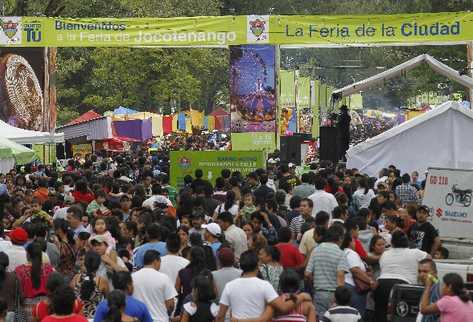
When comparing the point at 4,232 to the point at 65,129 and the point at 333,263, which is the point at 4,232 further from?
the point at 65,129

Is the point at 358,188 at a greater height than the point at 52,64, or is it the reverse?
the point at 52,64

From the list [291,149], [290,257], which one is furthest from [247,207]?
[291,149]

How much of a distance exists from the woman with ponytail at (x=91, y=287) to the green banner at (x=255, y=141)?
21.3 metres

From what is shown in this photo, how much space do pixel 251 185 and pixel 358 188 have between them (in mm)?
1701

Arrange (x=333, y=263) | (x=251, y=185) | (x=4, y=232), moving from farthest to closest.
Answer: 1. (x=251, y=185)
2. (x=4, y=232)
3. (x=333, y=263)

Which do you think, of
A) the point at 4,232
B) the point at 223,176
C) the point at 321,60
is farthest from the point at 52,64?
the point at 321,60

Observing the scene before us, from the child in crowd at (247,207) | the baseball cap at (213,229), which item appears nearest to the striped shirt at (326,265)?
the baseball cap at (213,229)

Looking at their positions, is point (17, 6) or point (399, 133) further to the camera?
point (17, 6)

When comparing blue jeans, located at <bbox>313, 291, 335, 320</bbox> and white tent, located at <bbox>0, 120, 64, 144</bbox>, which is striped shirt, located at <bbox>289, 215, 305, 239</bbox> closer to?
blue jeans, located at <bbox>313, 291, 335, 320</bbox>

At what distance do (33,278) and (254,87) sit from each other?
21.9 meters

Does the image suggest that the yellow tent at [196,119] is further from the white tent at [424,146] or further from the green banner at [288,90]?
the white tent at [424,146]

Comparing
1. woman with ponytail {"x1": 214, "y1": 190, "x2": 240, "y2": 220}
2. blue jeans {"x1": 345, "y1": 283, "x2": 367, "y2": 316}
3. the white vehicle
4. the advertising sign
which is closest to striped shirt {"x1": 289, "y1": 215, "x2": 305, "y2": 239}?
woman with ponytail {"x1": 214, "y1": 190, "x2": 240, "y2": 220}

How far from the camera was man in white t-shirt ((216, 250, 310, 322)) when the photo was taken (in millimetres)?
11055

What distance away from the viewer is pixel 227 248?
40.6 feet
